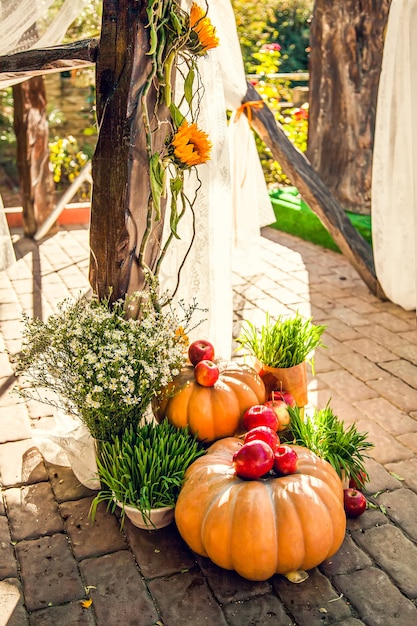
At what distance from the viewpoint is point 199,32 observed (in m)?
2.68

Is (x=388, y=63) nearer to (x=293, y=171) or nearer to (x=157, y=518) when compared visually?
(x=293, y=171)

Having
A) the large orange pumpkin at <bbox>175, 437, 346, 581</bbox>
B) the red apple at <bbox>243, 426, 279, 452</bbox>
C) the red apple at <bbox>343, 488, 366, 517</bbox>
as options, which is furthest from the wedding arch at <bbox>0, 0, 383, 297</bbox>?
the red apple at <bbox>343, 488, 366, 517</bbox>

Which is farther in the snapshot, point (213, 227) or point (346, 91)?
point (346, 91)

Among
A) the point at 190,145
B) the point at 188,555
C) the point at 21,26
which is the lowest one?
the point at 188,555

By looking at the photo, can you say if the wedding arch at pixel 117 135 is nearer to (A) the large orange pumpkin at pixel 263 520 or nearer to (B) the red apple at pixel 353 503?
(A) the large orange pumpkin at pixel 263 520

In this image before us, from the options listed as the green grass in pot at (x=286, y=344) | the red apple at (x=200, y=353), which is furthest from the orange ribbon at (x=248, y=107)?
the red apple at (x=200, y=353)

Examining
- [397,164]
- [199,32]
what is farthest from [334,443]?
[397,164]

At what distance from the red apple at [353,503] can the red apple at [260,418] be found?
389 millimetres

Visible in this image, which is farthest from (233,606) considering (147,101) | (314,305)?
(314,305)

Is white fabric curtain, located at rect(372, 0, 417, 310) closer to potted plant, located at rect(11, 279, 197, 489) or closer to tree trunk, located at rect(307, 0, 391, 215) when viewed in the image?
tree trunk, located at rect(307, 0, 391, 215)

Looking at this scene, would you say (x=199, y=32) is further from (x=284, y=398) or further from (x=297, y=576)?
(x=297, y=576)

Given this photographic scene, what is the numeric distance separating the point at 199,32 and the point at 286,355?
57.8 inches

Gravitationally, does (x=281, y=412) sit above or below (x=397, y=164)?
below

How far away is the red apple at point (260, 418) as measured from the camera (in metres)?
2.75
